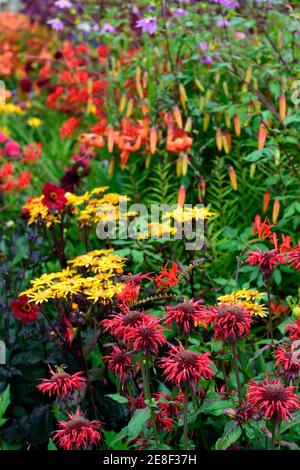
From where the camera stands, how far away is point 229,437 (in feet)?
5.91

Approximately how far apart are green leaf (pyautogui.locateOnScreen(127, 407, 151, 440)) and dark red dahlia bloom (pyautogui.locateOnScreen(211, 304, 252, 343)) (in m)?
0.28

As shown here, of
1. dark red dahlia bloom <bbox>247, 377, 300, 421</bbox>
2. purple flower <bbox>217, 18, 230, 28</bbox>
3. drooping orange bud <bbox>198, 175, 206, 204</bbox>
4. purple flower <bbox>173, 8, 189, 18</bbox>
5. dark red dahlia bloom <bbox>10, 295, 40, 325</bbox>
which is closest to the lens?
dark red dahlia bloom <bbox>247, 377, 300, 421</bbox>

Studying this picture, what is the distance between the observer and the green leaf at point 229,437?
5.85ft

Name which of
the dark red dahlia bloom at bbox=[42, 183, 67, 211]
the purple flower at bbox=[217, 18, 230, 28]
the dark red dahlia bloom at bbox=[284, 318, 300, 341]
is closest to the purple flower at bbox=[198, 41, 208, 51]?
the purple flower at bbox=[217, 18, 230, 28]

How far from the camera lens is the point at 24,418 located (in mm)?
2625

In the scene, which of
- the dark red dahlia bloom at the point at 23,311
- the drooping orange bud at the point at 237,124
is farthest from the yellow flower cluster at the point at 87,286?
the drooping orange bud at the point at 237,124

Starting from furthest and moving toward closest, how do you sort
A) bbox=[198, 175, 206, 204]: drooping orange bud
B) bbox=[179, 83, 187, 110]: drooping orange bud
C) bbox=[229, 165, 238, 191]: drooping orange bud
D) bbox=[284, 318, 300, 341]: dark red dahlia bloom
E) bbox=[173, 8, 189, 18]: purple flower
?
bbox=[173, 8, 189, 18]: purple flower < bbox=[179, 83, 187, 110]: drooping orange bud < bbox=[229, 165, 238, 191]: drooping orange bud < bbox=[198, 175, 206, 204]: drooping orange bud < bbox=[284, 318, 300, 341]: dark red dahlia bloom

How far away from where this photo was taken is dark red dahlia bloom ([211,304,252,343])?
5.74ft

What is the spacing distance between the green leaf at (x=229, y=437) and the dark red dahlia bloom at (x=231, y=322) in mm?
228

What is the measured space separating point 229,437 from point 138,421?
23cm

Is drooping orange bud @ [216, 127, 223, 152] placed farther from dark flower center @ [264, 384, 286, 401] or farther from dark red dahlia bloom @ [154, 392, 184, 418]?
dark flower center @ [264, 384, 286, 401]

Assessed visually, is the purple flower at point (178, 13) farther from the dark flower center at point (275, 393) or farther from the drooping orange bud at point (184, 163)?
the dark flower center at point (275, 393)

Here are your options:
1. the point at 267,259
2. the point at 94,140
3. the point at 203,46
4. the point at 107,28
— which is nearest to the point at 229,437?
the point at 267,259
